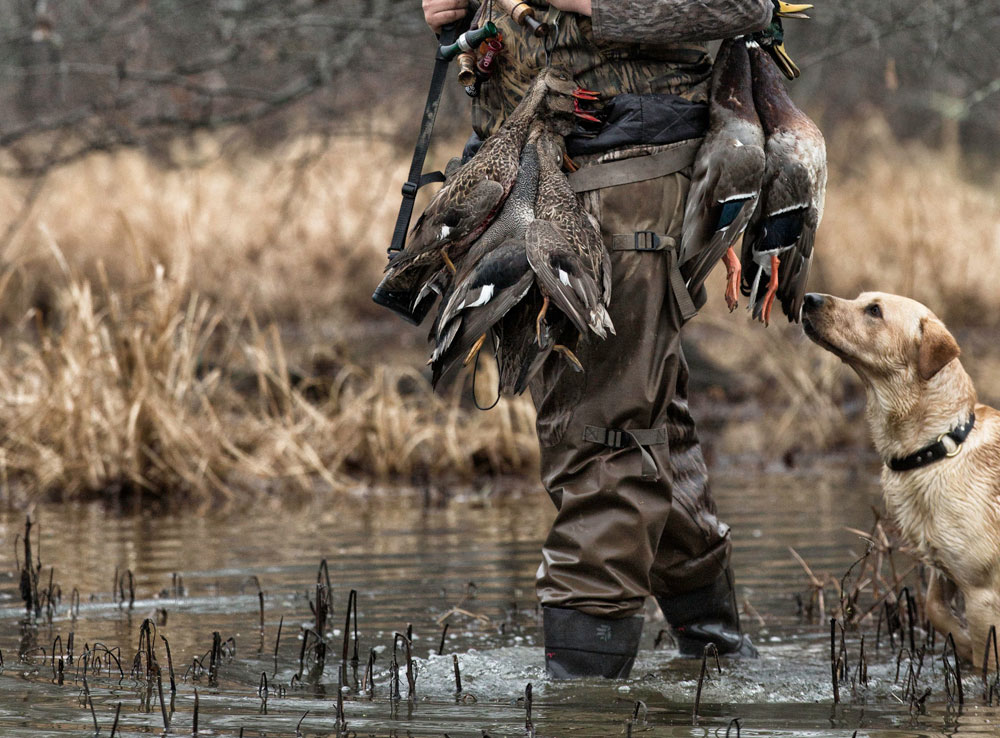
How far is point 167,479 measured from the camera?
27.6 feet

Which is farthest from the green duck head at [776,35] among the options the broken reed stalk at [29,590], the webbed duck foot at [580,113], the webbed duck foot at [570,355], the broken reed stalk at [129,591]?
the broken reed stalk at [29,590]

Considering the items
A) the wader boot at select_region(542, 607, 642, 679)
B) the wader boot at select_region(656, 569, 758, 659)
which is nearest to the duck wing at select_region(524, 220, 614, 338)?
the wader boot at select_region(542, 607, 642, 679)

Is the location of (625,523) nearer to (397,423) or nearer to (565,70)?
(565,70)

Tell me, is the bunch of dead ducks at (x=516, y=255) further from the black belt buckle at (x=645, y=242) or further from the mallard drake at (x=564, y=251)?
the black belt buckle at (x=645, y=242)

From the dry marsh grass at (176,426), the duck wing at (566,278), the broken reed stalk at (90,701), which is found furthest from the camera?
the dry marsh grass at (176,426)

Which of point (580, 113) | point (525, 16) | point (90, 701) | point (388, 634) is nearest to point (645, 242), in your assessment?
point (580, 113)

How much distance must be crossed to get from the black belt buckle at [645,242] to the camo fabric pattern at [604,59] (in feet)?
1.47

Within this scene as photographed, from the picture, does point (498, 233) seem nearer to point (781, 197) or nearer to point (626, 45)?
point (626, 45)

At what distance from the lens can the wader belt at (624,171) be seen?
428 cm

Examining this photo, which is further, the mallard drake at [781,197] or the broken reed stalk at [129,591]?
the broken reed stalk at [129,591]

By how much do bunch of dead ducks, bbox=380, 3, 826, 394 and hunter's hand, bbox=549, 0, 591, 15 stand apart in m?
0.20

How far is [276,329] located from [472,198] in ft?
14.7

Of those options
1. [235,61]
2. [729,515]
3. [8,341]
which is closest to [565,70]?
[729,515]

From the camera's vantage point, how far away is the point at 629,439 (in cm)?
427
